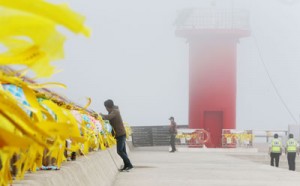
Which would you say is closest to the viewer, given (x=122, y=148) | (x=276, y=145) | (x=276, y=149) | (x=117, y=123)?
(x=117, y=123)

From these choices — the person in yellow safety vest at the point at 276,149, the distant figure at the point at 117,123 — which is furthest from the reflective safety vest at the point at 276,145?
the distant figure at the point at 117,123

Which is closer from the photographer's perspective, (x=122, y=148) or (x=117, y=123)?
(x=117, y=123)

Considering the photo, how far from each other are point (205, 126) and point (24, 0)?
5710 centimetres

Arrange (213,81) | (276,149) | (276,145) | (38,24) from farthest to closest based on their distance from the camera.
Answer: (213,81) → (276,145) → (276,149) → (38,24)

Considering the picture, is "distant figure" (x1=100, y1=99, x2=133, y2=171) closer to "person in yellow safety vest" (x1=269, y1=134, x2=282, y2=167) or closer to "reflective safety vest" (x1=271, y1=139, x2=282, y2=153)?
"person in yellow safety vest" (x1=269, y1=134, x2=282, y2=167)

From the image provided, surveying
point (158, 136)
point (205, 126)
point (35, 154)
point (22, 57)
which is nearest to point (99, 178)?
point (35, 154)

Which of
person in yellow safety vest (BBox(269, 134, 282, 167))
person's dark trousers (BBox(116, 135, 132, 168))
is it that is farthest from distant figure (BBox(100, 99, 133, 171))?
person in yellow safety vest (BBox(269, 134, 282, 167))

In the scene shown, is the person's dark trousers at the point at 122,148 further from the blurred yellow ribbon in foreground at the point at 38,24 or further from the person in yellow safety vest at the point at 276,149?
the blurred yellow ribbon in foreground at the point at 38,24

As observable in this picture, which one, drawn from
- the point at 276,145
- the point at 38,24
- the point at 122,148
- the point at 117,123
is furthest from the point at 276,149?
the point at 38,24

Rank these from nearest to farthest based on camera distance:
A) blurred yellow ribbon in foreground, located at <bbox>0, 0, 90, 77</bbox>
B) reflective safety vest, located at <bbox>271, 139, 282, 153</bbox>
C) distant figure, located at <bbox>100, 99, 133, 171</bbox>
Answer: blurred yellow ribbon in foreground, located at <bbox>0, 0, 90, 77</bbox> < distant figure, located at <bbox>100, 99, 133, 171</bbox> < reflective safety vest, located at <bbox>271, 139, 282, 153</bbox>

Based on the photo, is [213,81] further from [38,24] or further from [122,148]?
[38,24]

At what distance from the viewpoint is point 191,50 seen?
196ft

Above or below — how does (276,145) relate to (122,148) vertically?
above

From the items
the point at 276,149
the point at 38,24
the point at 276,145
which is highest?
the point at 276,145
